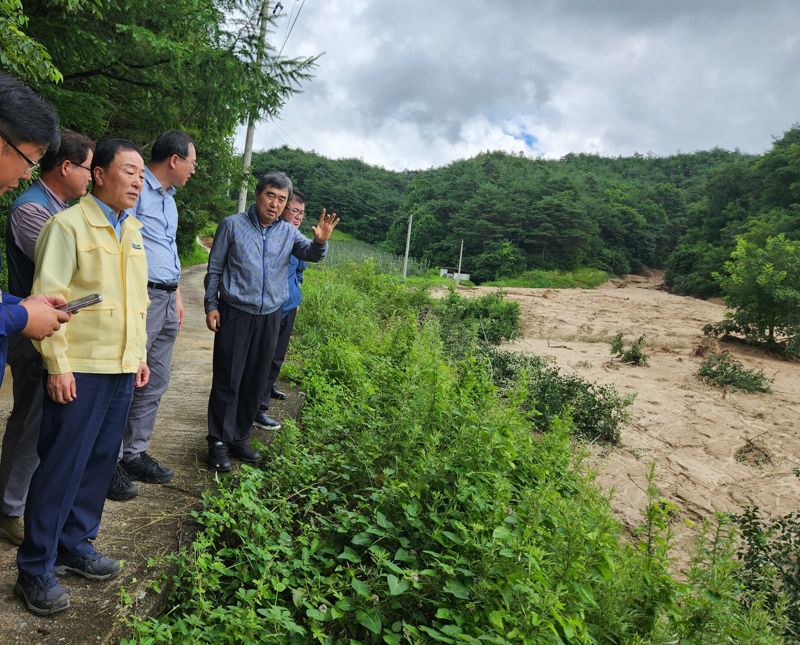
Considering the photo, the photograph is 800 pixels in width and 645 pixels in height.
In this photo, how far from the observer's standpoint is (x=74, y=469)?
6.39 ft

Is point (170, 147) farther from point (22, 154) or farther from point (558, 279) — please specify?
point (558, 279)

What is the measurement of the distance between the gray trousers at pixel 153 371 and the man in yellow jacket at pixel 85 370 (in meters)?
0.73

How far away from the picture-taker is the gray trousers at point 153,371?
2875 mm

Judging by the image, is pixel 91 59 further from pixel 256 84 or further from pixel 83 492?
pixel 83 492

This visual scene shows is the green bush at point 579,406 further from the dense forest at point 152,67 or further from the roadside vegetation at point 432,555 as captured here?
the dense forest at point 152,67

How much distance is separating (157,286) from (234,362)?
65 cm

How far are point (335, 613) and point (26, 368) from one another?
164 cm

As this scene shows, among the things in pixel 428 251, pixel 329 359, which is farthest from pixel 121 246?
pixel 428 251

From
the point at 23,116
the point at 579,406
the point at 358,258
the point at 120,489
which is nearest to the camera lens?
the point at 23,116

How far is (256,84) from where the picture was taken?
6863 millimetres

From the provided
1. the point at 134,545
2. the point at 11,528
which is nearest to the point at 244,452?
the point at 134,545

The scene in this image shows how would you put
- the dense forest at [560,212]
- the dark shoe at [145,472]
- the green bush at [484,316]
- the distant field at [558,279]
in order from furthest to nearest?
the distant field at [558,279] → the dense forest at [560,212] → the green bush at [484,316] → the dark shoe at [145,472]

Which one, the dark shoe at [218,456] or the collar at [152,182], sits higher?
the collar at [152,182]

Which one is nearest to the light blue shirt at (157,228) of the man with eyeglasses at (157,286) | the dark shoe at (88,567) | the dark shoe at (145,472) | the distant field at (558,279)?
A: the man with eyeglasses at (157,286)
